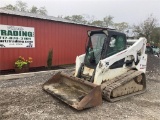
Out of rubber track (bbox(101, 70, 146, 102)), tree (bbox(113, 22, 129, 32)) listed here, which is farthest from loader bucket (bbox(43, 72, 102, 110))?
tree (bbox(113, 22, 129, 32))

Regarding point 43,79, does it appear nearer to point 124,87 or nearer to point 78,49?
point 124,87

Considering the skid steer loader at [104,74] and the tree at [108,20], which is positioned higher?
the tree at [108,20]

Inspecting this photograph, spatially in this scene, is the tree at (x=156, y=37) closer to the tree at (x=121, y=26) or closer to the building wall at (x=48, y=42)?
the tree at (x=121, y=26)

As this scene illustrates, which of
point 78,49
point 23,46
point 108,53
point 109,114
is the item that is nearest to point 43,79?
point 23,46

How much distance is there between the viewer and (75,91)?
5504 mm

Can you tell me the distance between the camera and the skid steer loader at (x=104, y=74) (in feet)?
17.3

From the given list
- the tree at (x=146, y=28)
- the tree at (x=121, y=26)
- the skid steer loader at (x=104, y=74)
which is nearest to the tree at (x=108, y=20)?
the tree at (x=121, y=26)

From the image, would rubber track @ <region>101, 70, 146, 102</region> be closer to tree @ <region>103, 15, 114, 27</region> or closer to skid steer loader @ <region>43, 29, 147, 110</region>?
skid steer loader @ <region>43, 29, 147, 110</region>

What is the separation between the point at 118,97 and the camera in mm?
5625

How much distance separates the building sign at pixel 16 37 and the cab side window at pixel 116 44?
5.08 m

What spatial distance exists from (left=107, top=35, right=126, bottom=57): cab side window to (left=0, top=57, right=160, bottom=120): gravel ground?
1521 millimetres

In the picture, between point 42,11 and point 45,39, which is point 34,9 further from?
point 45,39

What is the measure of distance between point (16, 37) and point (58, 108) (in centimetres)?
542

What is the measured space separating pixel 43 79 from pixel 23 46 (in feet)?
8.11
